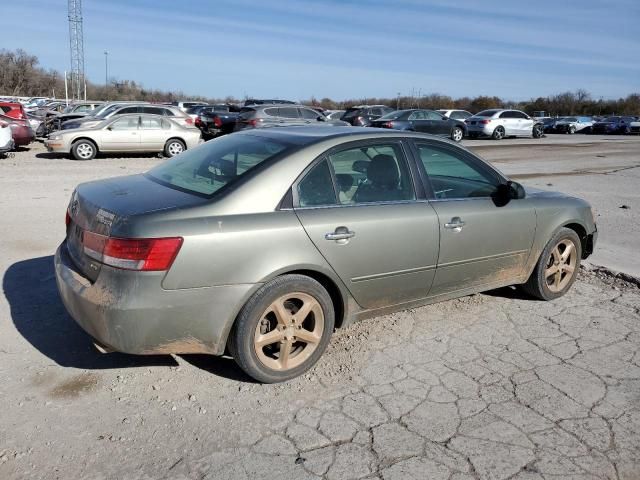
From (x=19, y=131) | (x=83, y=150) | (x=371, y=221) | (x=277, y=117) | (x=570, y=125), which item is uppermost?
(x=570, y=125)

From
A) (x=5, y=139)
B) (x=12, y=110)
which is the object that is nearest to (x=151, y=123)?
(x=5, y=139)

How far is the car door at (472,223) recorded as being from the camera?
14.3 feet

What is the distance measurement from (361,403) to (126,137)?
51.0 ft

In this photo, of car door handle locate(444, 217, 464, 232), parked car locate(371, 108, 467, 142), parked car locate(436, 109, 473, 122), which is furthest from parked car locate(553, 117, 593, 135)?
car door handle locate(444, 217, 464, 232)

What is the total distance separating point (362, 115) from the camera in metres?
28.7

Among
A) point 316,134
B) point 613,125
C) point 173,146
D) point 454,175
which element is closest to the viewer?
point 316,134

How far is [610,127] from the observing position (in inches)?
1734

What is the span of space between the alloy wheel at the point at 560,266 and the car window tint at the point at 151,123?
1469cm

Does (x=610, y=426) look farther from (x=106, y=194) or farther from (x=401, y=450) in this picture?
(x=106, y=194)

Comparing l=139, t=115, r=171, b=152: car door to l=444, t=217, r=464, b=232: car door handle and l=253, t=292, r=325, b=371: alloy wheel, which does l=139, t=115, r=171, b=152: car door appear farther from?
l=253, t=292, r=325, b=371: alloy wheel

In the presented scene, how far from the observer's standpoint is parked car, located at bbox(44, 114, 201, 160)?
53.7 ft

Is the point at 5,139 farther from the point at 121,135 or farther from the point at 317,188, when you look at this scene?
the point at 317,188

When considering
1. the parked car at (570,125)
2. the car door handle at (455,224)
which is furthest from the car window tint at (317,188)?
the parked car at (570,125)

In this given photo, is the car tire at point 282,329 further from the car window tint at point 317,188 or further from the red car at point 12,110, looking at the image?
the red car at point 12,110
